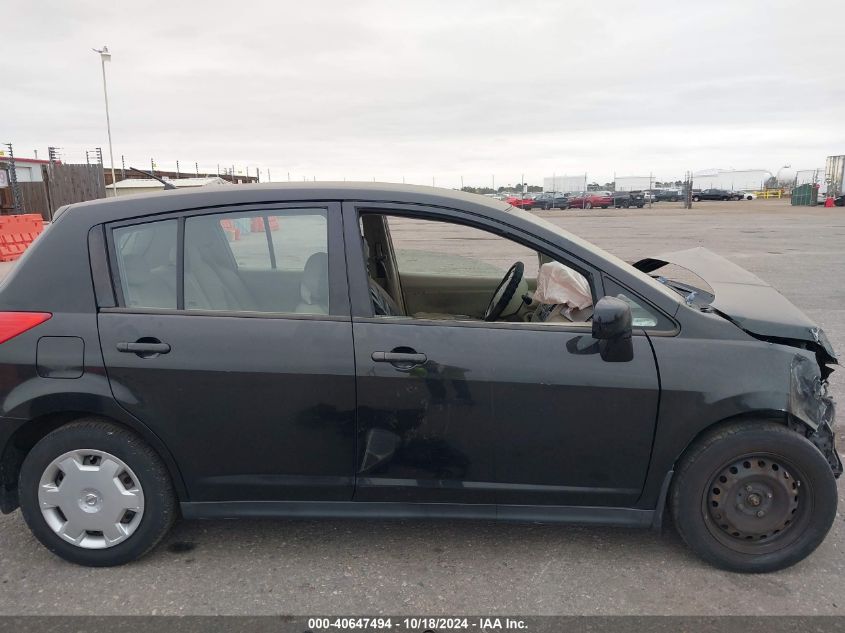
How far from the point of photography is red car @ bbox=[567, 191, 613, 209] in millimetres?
53219

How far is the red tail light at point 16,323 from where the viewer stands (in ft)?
8.93

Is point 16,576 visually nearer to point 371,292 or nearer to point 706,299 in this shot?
point 371,292

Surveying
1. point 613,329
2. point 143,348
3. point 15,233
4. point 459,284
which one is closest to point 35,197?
point 15,233

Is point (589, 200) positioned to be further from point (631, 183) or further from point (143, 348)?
point (143, 348)

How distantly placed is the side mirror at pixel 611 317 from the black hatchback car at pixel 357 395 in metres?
0.04

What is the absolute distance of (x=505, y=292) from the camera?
3725 millimetres

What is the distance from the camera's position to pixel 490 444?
2713 millimetres

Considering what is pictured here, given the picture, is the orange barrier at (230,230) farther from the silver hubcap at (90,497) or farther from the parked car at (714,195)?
the parked car at (714,195)

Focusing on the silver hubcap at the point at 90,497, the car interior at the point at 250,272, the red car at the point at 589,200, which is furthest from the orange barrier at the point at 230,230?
the red car at the point at 589,200

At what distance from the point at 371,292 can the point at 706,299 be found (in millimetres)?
1656

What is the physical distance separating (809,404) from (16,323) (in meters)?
3.39

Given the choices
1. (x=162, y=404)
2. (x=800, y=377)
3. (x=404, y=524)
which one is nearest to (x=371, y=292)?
(x=162, y=404)

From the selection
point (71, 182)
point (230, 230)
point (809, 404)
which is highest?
point (71, 182)

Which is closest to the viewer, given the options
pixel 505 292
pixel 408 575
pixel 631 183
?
pixel 408 575
